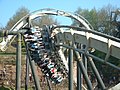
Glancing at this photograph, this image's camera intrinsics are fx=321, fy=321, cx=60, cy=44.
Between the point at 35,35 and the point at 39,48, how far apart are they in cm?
Answer: 45

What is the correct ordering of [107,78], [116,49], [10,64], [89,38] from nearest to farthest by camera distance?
1. [116,49]
2. [89,38]
3. [10,64]
4. [107,78]

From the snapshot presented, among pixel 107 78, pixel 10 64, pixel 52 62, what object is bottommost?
pixel 107 78

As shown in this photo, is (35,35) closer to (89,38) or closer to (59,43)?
(59,43)

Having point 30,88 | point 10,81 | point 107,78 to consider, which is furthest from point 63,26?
point 107,78

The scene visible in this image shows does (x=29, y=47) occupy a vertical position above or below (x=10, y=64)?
above

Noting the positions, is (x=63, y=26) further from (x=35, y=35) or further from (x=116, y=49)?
(x=116, y=49)

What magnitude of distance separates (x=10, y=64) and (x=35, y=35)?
41.4 feet

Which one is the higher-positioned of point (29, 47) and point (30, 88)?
point (29, 47)

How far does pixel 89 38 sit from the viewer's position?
8.65 m

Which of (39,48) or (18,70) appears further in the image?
(39,48)

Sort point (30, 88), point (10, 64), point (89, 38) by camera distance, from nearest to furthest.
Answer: point (89, 38), point (30, 88), point (10, 64)

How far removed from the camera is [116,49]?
7.43 metres

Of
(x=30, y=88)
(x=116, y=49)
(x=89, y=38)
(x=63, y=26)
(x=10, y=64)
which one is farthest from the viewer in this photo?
(x=10, y=64)

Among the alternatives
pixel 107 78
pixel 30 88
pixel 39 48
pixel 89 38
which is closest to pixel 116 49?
pixel 89 38
